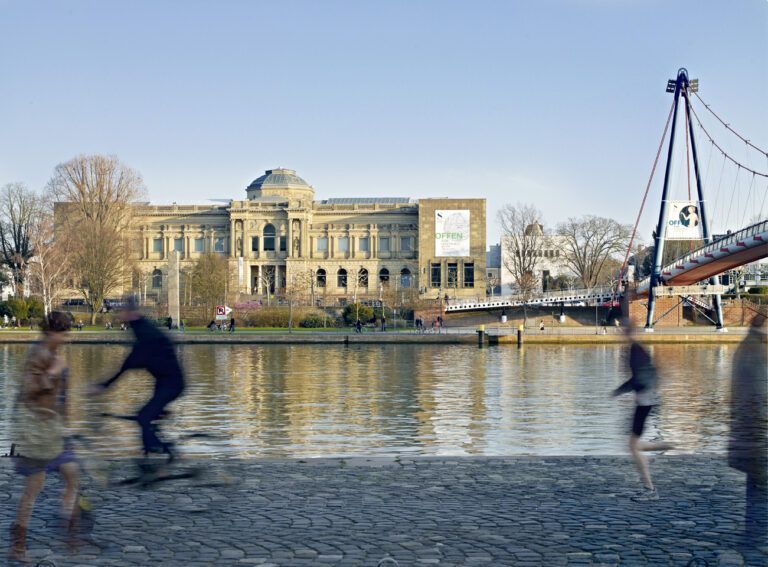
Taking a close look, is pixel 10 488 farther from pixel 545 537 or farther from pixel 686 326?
pixel 686 326

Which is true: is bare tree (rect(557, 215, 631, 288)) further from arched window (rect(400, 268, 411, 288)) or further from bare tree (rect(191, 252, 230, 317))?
bare tree (rect(191, 252, 230, 317))

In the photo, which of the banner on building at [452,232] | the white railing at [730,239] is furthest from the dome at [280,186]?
the white railing at [730,239]

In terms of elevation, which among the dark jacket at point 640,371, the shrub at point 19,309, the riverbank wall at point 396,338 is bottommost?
the riverbank wall at point 396,338

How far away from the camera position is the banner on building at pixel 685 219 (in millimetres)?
64750

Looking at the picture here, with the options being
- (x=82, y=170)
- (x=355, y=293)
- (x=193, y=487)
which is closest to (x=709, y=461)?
(x=193, y=487)

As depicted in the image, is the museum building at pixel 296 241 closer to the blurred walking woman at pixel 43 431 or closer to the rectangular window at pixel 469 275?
the rectangular window at pixel 469 275

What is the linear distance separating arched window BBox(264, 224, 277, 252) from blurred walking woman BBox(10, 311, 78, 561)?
4391 inches

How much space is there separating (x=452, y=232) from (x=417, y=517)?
10299cm

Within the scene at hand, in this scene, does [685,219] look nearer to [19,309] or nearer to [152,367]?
[19,309]

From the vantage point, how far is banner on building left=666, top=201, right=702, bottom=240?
2549 inches

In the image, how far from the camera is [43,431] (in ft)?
26.7

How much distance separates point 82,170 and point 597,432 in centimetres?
6848

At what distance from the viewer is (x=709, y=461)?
12.0 m

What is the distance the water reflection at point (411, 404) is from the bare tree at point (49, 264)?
86.7 ft
